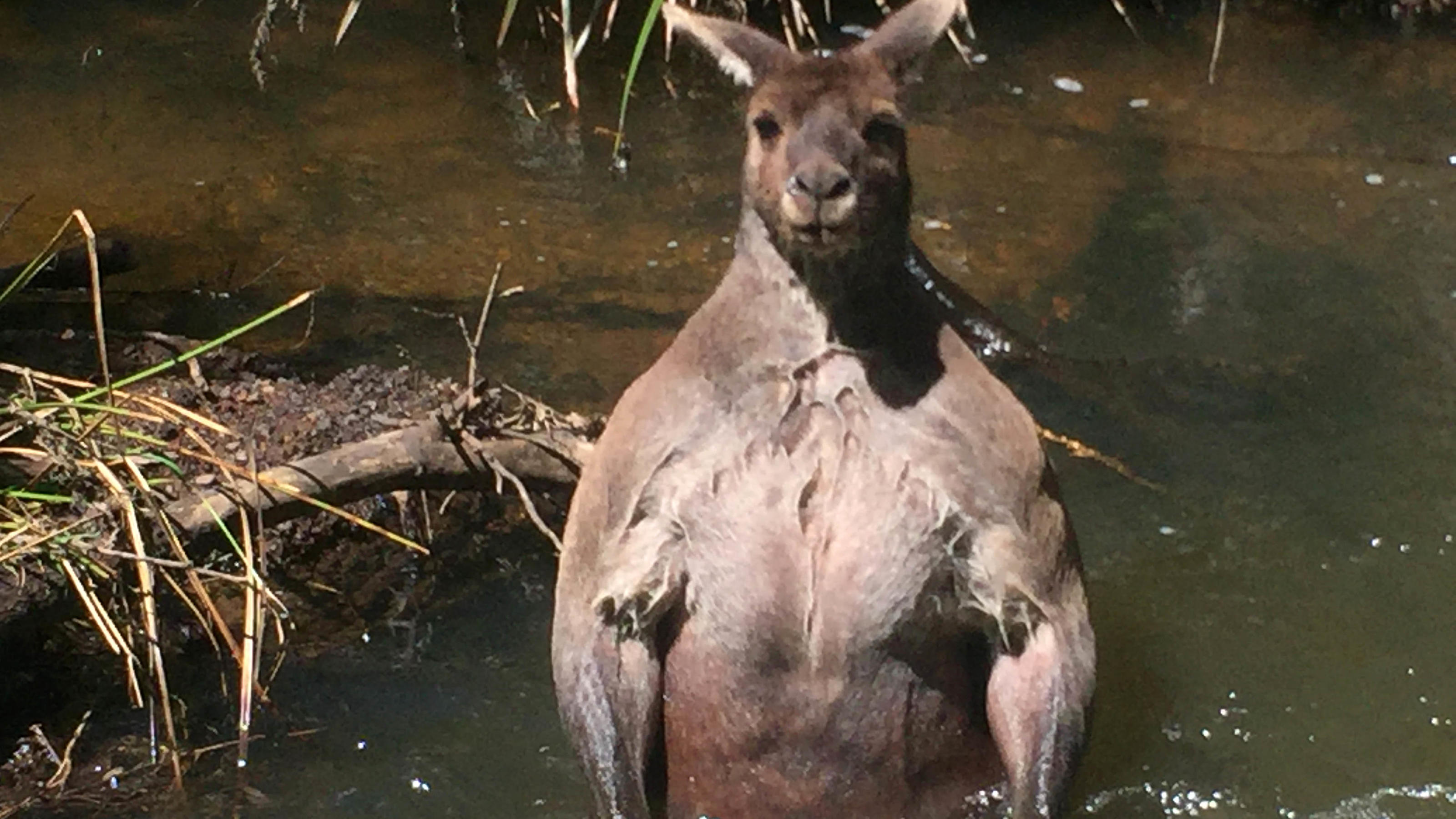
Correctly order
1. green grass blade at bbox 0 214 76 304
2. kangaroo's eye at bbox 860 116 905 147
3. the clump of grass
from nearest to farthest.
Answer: kangaroo's eye at bbox 860 116 905 147 → the clump of grass → green grass blade at bbox 0 214 76 304

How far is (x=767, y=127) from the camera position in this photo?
2.89 meters

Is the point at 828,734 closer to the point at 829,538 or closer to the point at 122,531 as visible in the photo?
the point at 829,538

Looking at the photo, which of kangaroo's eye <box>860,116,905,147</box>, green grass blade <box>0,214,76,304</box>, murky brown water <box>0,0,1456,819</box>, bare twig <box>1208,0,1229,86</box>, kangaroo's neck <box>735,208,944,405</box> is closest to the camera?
kangaroo's eye <box>860,116,905,147</box>

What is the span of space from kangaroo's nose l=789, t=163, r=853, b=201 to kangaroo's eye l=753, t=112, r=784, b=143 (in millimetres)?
143

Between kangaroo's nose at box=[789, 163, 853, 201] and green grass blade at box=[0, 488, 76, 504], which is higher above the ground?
kangaroo's nose at box=[789, 163, 853, 201]

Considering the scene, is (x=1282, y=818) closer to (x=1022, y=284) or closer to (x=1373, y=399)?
(x=1373, y=399)

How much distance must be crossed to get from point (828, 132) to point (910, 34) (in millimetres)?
361

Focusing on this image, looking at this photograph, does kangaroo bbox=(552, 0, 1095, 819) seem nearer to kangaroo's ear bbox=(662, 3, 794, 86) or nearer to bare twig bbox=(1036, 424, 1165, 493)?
kangaroo's ear bbox=(662, 3, 794, 86)

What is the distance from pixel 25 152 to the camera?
6590 mm

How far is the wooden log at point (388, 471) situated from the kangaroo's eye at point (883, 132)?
1539mm

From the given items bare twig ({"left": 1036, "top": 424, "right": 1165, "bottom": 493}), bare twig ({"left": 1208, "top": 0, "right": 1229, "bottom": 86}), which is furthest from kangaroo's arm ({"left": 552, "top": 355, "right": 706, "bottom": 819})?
bare twig ({"left": 1208, "top": 0, "right": 1229, "bottom": 86})

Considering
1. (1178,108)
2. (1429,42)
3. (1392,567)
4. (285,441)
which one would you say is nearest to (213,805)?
(285,441)

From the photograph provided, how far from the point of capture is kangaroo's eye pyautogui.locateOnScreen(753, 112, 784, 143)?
2871 millimetres

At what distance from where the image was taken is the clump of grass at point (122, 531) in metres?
3.66
